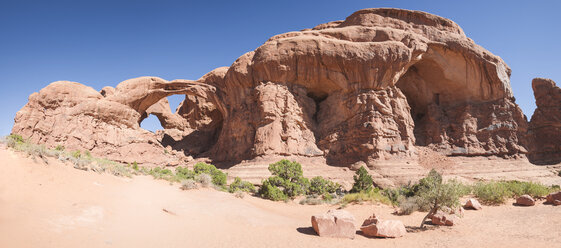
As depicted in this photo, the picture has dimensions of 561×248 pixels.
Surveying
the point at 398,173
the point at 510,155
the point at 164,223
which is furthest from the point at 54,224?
the point at 510,155

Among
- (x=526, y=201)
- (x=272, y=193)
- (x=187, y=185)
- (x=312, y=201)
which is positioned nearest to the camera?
(x=187, y=185)

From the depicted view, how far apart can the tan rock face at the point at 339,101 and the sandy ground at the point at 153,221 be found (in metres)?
11.7

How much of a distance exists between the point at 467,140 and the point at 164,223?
1014 inches

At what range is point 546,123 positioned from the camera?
31.4 meters

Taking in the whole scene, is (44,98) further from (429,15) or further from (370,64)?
(429,15)

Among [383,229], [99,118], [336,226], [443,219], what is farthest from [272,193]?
[99,118]

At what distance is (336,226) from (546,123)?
35322 mm

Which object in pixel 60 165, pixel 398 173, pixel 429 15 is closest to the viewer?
pixel 60 165

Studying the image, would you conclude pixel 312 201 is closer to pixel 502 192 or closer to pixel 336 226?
pixel 336 226

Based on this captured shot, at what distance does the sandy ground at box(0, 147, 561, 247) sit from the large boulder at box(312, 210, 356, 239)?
25 cm

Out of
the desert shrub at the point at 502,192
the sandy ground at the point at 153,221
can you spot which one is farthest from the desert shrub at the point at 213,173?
the desert shrub at the point at 502,192

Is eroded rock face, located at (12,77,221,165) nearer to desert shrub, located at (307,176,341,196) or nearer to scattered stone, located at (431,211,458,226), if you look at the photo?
desert shrub, located at (307,176,341,196)

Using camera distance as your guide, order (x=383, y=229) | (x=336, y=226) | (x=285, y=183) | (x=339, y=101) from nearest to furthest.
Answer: (x=336, y=226)
(x=383, y=229)
(x=285, y=183)
(x=339, y=101)

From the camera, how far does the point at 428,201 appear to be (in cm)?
1034
